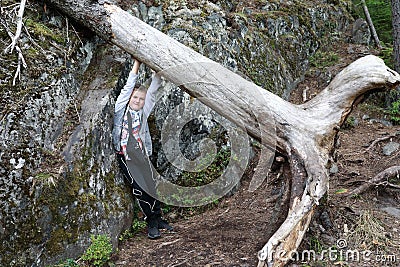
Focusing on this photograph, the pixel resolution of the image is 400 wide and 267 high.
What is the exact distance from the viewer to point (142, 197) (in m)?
5.17

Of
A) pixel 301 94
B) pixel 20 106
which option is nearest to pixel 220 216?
pixel 20 106

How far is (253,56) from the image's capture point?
8.41 metres

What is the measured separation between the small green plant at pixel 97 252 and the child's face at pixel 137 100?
1846 mm

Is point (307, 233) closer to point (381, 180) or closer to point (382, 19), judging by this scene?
point (381, 180)

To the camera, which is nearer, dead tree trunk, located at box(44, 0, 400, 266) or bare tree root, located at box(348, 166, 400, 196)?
dead tree trunk, located at box(44, 0, 400, 266)

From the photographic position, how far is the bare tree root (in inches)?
213

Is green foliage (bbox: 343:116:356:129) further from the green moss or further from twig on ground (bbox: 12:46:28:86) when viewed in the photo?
twig on ground (bbox: 12:46:28:86)

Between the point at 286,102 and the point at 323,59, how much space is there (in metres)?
7.00

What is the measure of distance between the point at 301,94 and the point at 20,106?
7.21m

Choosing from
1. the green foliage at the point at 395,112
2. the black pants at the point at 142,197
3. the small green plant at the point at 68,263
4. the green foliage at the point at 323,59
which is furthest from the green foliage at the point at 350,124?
the small green plant at the point at 68,263

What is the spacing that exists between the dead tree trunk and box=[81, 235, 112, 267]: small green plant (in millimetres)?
2129

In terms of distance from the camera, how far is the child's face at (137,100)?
16.9 feet

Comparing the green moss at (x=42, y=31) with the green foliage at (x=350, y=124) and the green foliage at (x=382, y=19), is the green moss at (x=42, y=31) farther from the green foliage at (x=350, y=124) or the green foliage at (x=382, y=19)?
the green foliage at (x=382, y=19)

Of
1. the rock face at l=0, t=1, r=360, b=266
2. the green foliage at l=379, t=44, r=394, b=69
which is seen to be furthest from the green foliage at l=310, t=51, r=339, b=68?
the rock face at l=0, t=1, r=360, b=266
